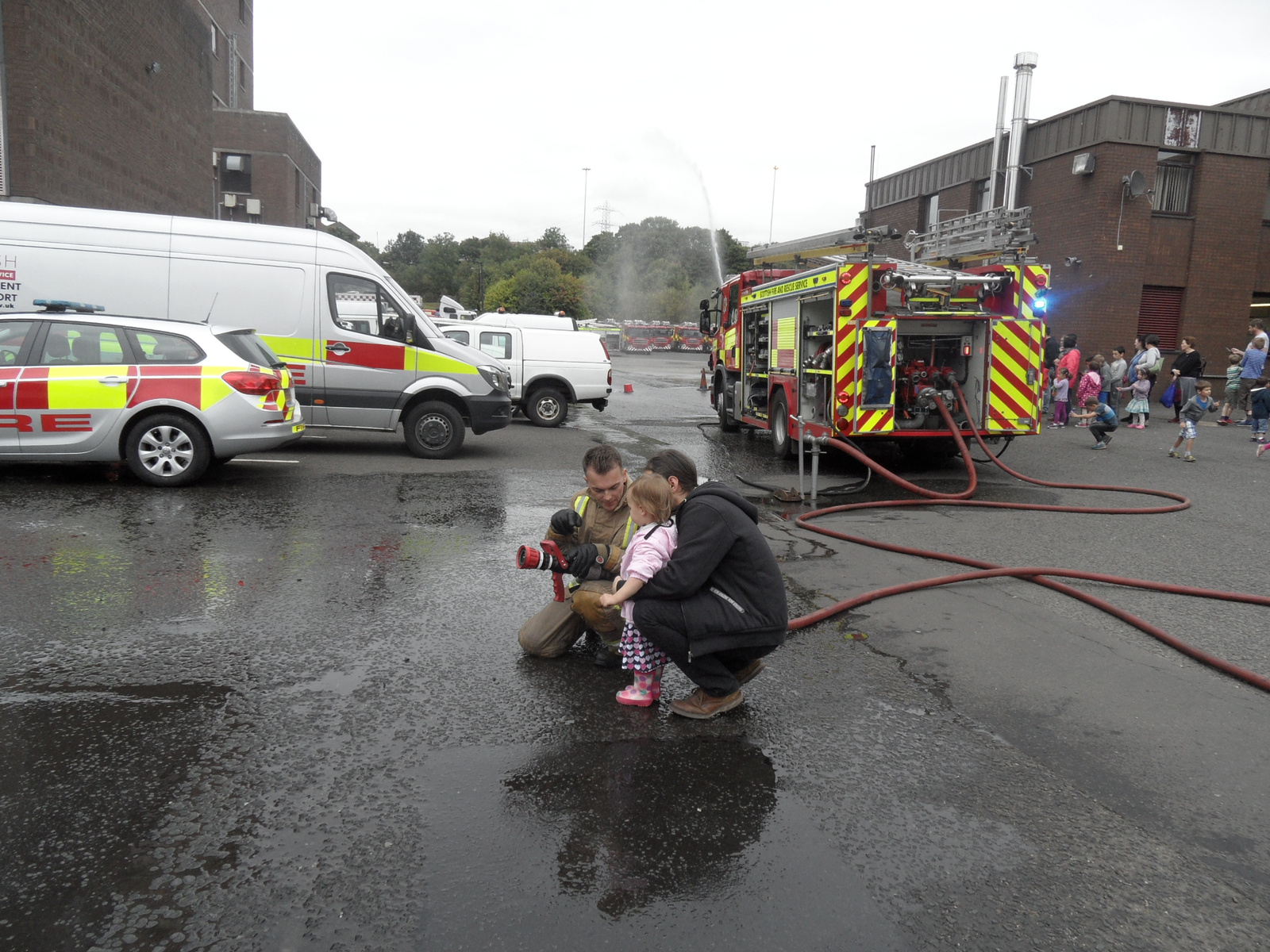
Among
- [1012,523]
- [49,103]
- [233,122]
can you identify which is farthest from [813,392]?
[233,122]

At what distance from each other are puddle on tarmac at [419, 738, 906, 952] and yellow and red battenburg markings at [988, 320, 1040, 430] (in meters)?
8.56

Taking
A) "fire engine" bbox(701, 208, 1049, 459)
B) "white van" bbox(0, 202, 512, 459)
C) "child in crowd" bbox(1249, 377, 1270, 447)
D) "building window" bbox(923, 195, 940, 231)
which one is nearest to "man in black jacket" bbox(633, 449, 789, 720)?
"fire engine" bbox(701, 208, 1049, 459)

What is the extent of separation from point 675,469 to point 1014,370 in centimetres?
843

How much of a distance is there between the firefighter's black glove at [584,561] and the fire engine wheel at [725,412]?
1170 centimetres

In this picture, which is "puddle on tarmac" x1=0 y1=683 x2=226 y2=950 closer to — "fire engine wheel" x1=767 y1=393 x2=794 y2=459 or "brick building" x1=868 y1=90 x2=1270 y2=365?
"fire engine wheel" x1=767 y1=393 x2=794 y2=459

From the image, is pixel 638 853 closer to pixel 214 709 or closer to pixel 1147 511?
pixel 214 709

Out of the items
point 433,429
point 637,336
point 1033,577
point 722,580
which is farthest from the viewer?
point 637,336

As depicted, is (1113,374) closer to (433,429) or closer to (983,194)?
(983,194)

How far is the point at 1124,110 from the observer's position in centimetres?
2202

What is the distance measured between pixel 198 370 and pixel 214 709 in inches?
219

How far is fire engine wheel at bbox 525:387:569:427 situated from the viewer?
16.6 meters

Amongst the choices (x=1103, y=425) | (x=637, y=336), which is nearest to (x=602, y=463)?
(x=1103, y=425)

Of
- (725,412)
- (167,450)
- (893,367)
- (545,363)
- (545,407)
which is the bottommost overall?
(167,450)

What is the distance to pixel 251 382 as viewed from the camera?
29.1ft
